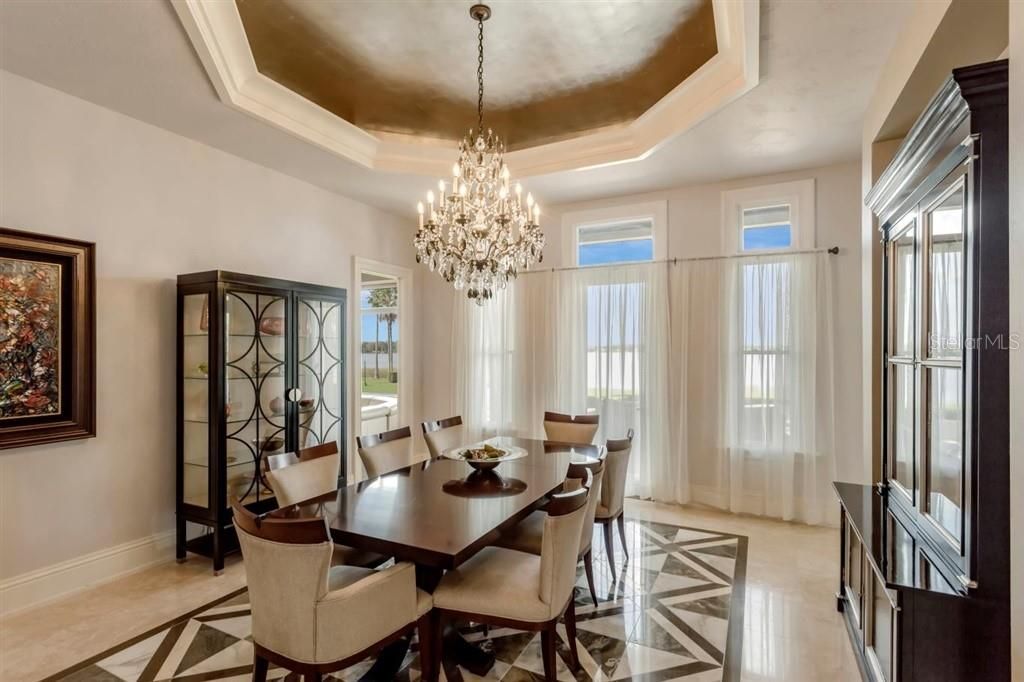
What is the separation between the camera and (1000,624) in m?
1.31

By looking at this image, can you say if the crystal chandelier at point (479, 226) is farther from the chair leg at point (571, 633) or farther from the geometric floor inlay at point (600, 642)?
the geometric floor inlay at point (600, 642)

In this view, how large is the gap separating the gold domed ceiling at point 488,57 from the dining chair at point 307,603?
2485 mm

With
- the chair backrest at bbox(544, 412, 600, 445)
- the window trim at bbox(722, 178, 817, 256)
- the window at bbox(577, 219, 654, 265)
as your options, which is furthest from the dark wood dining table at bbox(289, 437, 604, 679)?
the window trim at bbox(722, 178, 817, 256)

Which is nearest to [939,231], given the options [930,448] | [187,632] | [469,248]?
[930,448]

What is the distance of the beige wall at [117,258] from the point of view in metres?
2.75

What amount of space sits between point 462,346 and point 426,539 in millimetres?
3573

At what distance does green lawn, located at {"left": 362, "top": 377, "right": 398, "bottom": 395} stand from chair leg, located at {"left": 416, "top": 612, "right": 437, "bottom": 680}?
378 centimetres

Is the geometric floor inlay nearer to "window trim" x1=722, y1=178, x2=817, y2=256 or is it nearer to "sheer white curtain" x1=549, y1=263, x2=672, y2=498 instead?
"sheer white curtain" x1=549, y1=263, x2=672, y2=498

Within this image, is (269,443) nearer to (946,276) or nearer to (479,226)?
(479,226)

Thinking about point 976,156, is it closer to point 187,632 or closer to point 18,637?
point 187,632

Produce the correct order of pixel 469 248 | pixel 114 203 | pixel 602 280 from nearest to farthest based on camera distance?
pixel 469 248 < pixel 114 203 < pixel 602 280

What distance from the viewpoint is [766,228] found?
430 centimetres

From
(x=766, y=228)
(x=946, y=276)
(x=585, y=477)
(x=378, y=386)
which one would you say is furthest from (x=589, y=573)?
(x=378, y=386)

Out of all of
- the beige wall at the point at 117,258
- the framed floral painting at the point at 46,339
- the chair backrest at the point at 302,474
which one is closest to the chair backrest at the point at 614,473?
the chair backrest at the point at 302,474
